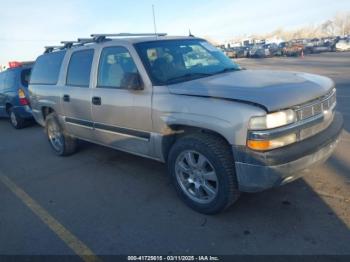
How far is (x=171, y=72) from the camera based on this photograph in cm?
401

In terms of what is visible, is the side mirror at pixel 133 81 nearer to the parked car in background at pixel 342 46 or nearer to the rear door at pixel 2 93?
the rear door at pixel 2 93

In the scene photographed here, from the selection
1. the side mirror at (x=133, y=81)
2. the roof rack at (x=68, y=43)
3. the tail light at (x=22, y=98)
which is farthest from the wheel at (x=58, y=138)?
the tail light at (x=22, y=98)

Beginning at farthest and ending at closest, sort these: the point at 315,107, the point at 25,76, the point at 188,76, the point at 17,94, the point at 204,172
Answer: the point at 25,76
the point at 17,94
the point at 188,76
the point at 204,172
the point at 315,107

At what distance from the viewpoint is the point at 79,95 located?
198 inches

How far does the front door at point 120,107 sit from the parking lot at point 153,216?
66cm

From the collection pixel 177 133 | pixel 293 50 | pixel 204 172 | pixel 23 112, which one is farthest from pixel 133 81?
pixel 293 50

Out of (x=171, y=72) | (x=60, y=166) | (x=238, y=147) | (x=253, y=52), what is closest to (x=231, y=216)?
(x=238, y=147)

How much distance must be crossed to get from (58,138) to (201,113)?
3832mm

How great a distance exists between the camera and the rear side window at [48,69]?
581cm

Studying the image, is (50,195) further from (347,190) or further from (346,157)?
(346,157)

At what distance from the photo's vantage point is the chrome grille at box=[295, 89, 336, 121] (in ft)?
10.4

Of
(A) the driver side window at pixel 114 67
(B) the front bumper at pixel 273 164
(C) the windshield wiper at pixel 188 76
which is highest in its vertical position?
(A) the driver side window at pixel 114 67

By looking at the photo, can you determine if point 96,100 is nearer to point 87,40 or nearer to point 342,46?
point 87,40

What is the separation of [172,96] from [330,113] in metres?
1.75
